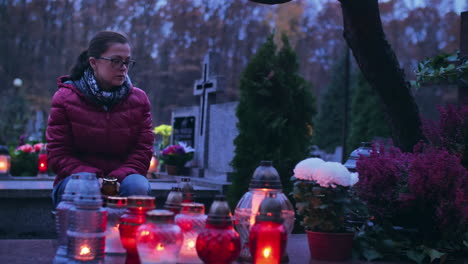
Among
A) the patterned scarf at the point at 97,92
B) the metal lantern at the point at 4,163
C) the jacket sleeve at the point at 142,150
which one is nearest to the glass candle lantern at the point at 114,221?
the jacket sleeve at the point at 142,150

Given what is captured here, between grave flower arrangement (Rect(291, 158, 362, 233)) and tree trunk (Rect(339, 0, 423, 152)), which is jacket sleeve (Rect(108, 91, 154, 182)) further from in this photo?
tree trunk (Rect(339, 0, 423, 152))

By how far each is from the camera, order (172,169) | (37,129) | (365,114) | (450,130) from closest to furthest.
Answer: (450,130), (172,169), (37,129), (365,114)

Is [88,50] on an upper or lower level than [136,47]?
lower

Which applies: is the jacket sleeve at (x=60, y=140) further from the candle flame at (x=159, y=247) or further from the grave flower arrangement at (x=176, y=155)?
the grave flower arrangement at (x=176, y=155)

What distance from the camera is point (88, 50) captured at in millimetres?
2770

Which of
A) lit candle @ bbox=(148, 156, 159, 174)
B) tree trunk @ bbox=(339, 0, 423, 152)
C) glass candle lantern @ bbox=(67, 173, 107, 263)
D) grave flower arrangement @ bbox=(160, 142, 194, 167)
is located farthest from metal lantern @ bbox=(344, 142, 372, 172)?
lit candle @ bbox=(148, 156, 159, 174)

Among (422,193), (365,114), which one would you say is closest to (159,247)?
(422,193)

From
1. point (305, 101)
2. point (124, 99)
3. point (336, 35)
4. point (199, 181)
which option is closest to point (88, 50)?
point (124, 99)

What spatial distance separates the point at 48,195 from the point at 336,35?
3911 cm

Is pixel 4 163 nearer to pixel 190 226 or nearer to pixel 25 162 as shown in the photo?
pixel 25 162

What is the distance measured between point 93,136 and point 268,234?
1.23m

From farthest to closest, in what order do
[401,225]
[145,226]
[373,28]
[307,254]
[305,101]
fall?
1. [305,101]
2. [373,28]
3. [401,225]
4. [307,254]
5. [145,226]

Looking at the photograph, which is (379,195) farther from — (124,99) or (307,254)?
(124,99)

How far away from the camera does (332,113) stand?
37.2 m
